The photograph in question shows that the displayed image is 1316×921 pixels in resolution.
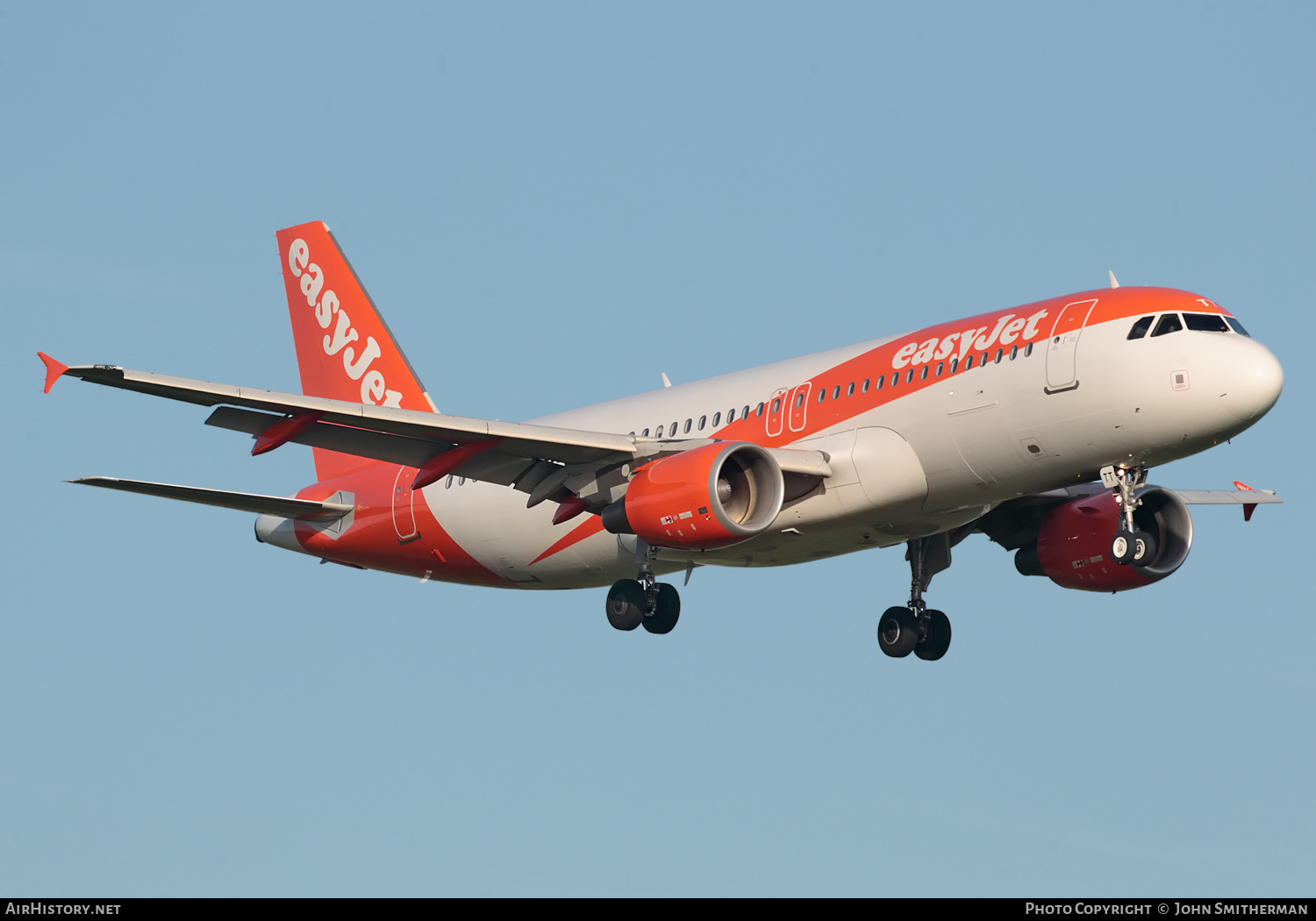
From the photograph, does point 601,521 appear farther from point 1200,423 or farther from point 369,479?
point 1200,423

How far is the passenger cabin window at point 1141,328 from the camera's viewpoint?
30078 mm

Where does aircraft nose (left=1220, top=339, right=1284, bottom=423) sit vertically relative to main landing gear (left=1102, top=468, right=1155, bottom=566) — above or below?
above

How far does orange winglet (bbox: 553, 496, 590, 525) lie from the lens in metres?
34.8

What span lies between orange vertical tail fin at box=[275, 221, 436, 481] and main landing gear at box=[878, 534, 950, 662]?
1176 centimetres

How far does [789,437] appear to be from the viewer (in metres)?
33.8

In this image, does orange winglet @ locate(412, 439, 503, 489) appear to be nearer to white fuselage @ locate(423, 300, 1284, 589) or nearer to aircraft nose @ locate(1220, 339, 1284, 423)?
A: white fuselage @ locate(423, 300, 1284, 589)

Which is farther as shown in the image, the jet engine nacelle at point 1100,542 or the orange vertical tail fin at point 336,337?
the orange vertical tail fin at point 336,337

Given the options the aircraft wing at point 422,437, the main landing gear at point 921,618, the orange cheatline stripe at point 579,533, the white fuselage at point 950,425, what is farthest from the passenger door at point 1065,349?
the orange cheatline stripe at point 579,533

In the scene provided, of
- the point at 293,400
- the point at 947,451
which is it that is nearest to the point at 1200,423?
the point at 947,451

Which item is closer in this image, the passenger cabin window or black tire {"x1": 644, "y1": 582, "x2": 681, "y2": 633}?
the passenger cabin window

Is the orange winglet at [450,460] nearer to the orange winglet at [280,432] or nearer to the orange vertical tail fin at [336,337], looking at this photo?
the orange winglet at [280,432]

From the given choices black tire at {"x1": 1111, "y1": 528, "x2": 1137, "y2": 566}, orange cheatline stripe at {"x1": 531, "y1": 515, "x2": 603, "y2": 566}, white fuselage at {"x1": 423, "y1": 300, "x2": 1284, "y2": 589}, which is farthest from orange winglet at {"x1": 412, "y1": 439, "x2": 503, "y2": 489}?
black tire at {"x1": 1111, "y1": 528, "x2": 1137, "y2": 566}

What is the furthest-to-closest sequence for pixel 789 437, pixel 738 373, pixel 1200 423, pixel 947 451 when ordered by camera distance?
pixel 738 373 < pixel 789 437 < pixel 947 451 < pixel 1200 423

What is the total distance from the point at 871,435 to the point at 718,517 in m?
3.21
